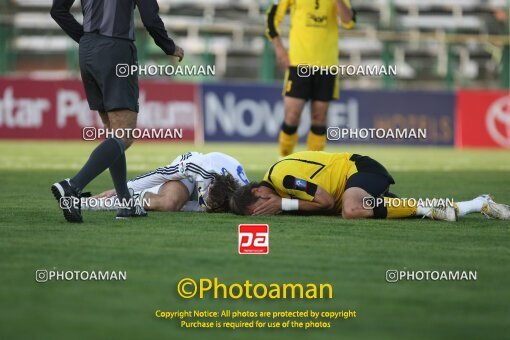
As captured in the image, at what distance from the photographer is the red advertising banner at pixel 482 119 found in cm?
2419

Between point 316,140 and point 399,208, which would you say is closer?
point 399,208

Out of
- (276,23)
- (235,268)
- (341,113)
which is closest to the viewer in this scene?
(235,268)

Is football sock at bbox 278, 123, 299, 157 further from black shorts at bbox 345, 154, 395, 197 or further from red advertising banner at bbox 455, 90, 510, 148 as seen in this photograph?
red advertising banner at bbox 455, 90, 510, 148

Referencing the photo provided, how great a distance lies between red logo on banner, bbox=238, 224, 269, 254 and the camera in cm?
641

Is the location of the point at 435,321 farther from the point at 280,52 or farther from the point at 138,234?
the point at 280,52

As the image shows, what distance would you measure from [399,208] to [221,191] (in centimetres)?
148

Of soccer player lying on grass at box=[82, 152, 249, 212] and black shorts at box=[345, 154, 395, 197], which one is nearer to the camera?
black shorts at box=[345, 154, 395, 197]

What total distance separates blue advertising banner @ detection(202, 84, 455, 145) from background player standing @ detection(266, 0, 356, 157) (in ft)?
30.8

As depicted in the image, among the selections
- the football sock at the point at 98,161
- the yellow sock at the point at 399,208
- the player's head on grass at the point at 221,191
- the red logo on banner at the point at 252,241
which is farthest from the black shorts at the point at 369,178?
the football sock at the point at 98,161

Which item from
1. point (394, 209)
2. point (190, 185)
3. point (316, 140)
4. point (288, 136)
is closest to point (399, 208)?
point (394, 209)

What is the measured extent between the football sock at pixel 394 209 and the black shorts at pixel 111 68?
Answer: 2149 millimetres

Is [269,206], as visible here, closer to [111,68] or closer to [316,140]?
[111,68]

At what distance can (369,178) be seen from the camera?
822 centimetres

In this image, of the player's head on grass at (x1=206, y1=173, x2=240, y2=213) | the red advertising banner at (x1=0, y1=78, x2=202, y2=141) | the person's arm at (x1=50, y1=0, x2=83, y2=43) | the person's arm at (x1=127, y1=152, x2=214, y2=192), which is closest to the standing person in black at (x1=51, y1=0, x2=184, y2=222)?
the person's arm at (x1=50, y1=0, x2=83, y2=43)
